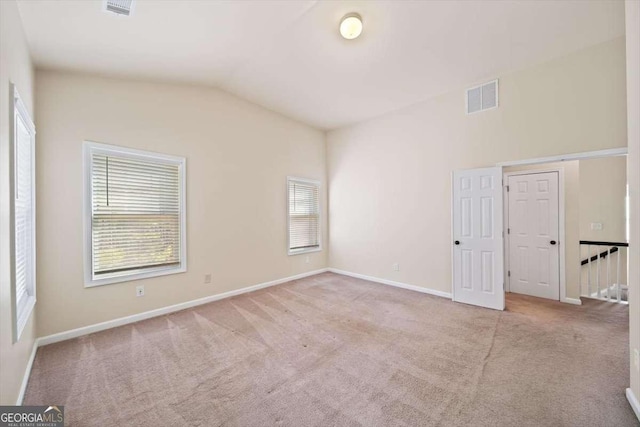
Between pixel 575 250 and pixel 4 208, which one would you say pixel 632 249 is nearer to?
pixel 575 250

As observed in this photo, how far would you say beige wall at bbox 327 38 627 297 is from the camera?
9.56 ft

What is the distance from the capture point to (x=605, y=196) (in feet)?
15.5

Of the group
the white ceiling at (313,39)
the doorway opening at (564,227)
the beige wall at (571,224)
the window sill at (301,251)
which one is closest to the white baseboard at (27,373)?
the white ceiling at (313,39)

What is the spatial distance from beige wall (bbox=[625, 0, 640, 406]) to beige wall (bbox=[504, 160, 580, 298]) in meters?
2.51

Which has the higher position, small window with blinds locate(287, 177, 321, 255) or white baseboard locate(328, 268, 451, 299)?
small window with blinds locate(287, 177, 321, 255)

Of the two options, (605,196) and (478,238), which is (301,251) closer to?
(478,238)

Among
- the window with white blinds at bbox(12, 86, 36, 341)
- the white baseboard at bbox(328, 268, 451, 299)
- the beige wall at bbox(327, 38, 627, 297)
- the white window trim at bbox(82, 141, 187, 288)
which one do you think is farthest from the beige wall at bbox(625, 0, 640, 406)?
the white window trim at bbox(82, 141, 187, 288)

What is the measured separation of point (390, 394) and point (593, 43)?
4252mm

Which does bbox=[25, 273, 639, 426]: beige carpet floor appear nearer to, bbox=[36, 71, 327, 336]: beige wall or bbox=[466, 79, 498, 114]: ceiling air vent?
bbox=[36, 71, 327, 336]: beige wall

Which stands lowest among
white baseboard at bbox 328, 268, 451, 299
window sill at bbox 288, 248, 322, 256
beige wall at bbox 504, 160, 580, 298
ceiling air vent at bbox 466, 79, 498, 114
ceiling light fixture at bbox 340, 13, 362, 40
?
white baseboard at bbox 328, 268, 451, 299

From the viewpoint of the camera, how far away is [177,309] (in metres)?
3.54

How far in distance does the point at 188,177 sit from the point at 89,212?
1185 mm

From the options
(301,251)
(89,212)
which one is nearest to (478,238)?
(301,251)

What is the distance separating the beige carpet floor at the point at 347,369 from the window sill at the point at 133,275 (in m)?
0.56
